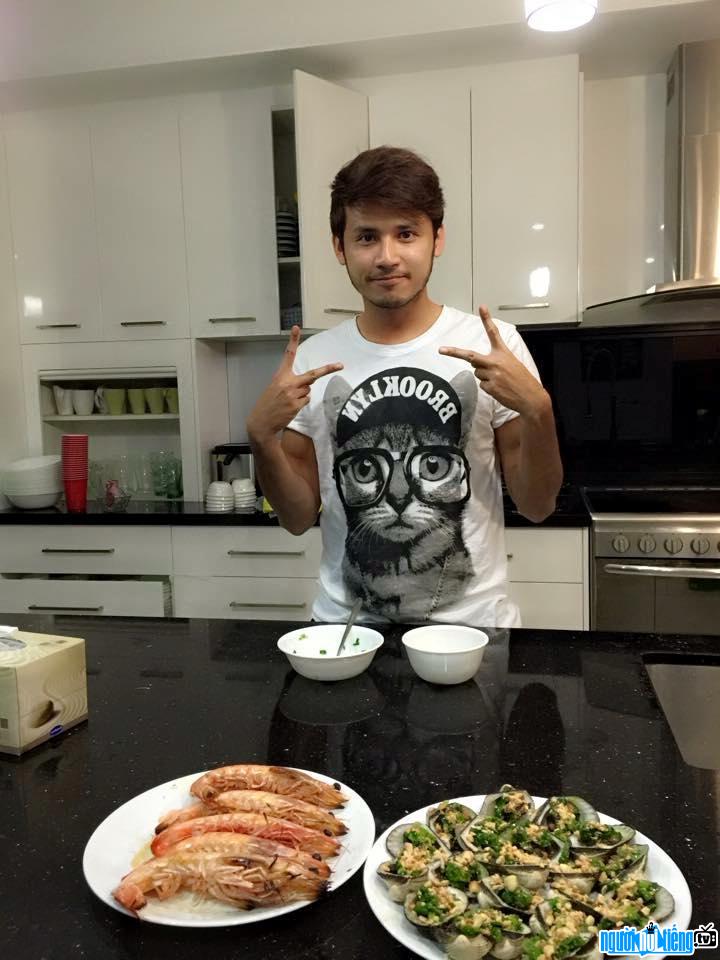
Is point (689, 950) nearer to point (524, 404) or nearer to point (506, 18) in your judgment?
point (524, 404)

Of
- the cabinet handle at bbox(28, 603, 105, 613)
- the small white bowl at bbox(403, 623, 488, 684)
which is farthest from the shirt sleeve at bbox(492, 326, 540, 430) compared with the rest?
the cabinet handle at bbox(28, 603, 105, 613)

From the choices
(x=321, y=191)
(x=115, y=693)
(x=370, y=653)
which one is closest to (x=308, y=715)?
(x=370, y=653)

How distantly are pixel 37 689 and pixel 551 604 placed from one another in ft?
6.16

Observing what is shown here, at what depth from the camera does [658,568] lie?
242 cm

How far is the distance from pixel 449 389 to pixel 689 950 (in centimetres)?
107

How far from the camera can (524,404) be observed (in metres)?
1.26

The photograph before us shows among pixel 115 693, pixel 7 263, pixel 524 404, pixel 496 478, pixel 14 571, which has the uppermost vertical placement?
pixel 7 263

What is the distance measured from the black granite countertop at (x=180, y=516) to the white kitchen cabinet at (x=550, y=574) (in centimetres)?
4

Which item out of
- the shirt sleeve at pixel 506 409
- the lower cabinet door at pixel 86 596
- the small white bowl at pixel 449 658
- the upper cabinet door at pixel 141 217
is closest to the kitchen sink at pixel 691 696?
the small white bowl at pixel 449 658

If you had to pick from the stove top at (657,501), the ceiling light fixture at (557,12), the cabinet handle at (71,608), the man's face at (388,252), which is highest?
the ceiling light fixture at (557,12)

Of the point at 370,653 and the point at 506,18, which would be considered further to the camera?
the point at 506,18

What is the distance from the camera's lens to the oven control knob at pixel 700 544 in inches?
94.2

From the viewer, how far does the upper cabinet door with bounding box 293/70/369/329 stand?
2596mm

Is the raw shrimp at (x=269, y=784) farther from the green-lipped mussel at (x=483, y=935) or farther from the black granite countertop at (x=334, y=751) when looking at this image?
the green-lipped mussel at (x=483, y=935)
